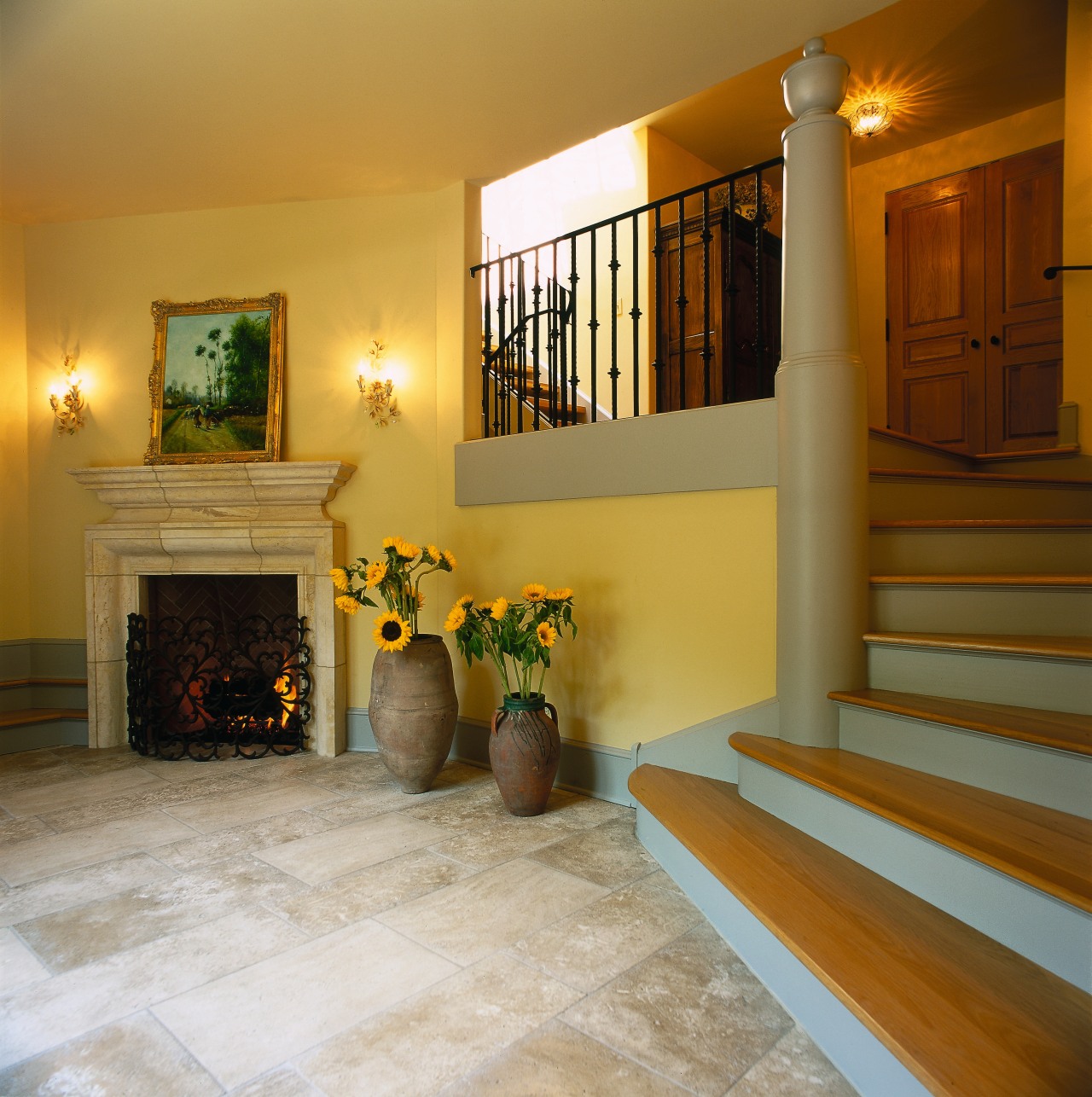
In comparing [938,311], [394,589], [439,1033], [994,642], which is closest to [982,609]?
[994,642]

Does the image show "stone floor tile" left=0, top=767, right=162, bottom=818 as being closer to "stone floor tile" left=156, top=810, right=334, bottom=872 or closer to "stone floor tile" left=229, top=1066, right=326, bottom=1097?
"stone floor tile" left=156, top=810, right=334, bottom=872

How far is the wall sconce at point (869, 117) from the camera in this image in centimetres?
482

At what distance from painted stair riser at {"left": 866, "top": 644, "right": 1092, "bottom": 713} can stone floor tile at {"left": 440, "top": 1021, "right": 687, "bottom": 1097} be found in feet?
4.55

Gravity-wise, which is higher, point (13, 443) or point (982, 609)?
point (13, 443)

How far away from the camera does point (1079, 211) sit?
3818 millimetres

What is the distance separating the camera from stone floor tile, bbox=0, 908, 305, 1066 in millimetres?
1732

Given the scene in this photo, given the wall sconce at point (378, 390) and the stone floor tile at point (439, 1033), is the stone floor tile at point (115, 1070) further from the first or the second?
the wall sconce at point (378, 390)

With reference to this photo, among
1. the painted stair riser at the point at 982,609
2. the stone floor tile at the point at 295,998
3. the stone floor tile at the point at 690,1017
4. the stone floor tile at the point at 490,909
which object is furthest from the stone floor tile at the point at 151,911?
the painted stair riser at the point at 982,609

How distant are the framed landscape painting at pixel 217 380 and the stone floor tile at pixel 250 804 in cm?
185

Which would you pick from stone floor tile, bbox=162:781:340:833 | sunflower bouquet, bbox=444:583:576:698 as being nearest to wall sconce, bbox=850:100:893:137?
sunflower bouquet, bbox=444:583:576:698

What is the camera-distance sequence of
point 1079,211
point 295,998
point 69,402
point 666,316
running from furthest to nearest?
point 666,316 → point 69,402 → point 1079,211 → point 295,998

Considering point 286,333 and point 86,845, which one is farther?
point 286,333

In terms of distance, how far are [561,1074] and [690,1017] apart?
1.16 ft

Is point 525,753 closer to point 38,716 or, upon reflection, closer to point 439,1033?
point 439,1033
